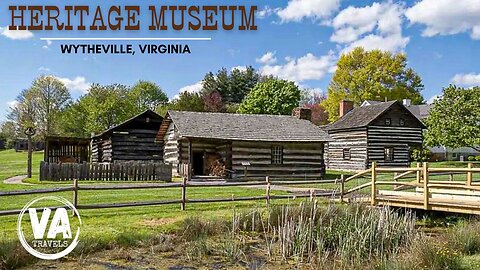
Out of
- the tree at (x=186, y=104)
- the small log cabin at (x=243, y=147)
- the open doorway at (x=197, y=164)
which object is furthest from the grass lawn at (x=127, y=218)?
the tree at (x=186, y=104)

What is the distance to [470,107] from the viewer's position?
39031mm

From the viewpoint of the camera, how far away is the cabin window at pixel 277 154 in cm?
2769

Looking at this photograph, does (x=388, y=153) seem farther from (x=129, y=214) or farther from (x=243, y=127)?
(x=129, y=214)

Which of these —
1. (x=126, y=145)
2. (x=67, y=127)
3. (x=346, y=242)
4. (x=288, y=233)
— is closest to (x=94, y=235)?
(x=288, y=233)

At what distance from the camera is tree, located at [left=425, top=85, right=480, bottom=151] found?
38.3m

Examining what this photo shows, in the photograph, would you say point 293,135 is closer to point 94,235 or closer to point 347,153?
point 347,153

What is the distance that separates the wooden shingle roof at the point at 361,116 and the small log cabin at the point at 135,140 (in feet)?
51.1

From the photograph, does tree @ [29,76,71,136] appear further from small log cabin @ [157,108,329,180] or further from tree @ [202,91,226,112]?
small log cabin @ [157,108,329,180]

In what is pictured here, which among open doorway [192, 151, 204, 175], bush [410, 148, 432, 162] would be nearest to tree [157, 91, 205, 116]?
bush [410, 148, 432, 162]

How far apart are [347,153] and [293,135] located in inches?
568

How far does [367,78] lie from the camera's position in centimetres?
6072

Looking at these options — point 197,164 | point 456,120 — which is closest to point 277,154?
point 197,164

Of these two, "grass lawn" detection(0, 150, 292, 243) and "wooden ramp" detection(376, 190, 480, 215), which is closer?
"grass lawn" detection(0, 150, 292, 243)

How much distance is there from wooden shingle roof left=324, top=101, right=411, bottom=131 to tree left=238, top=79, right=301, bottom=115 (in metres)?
19.2
